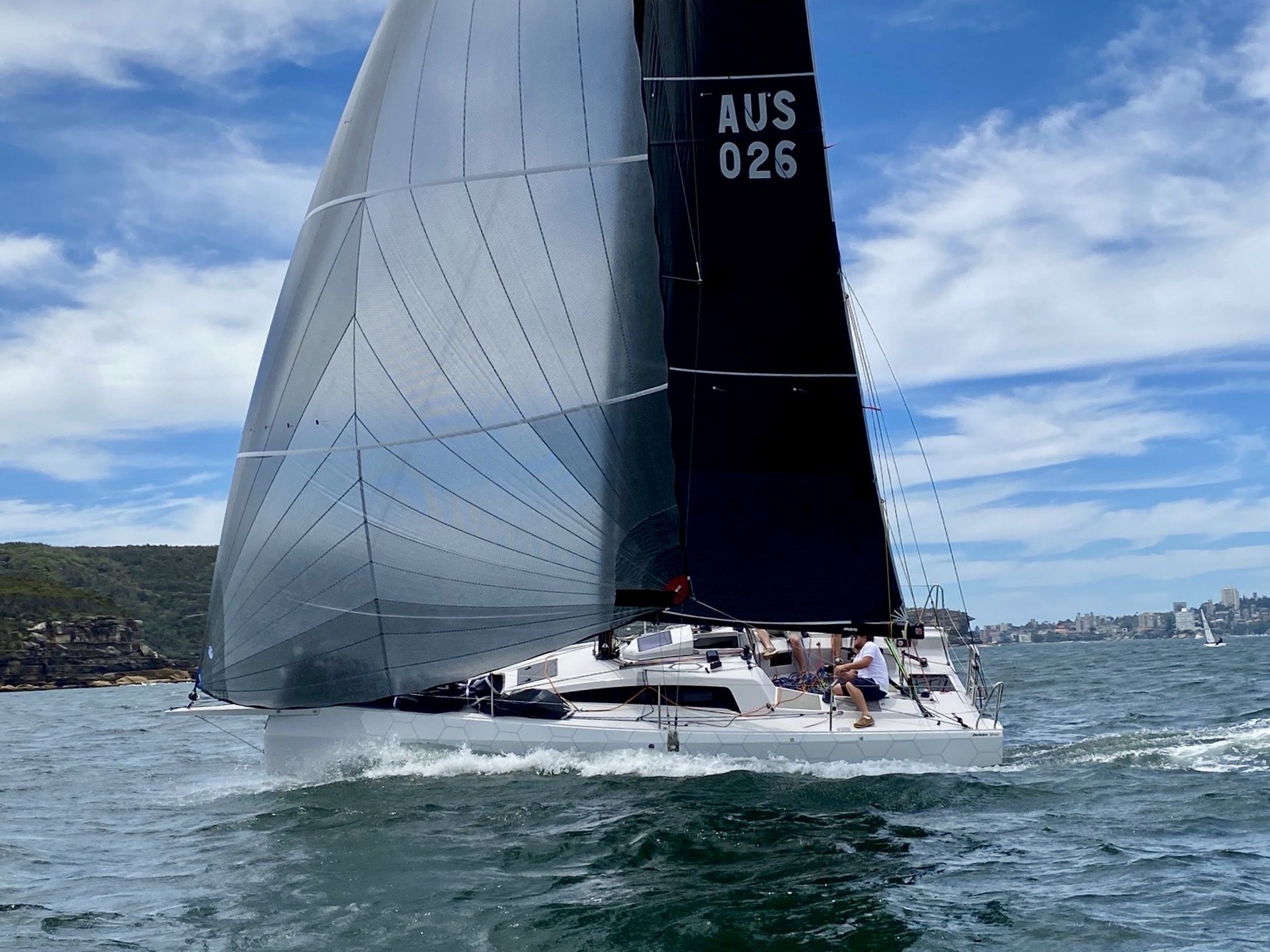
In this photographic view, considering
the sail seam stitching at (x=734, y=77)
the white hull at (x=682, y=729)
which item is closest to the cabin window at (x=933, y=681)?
the white hull at (x=682, y=729)

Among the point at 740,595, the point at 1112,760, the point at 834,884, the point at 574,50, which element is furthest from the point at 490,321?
the point at 1112,760

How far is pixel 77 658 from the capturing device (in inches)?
2603

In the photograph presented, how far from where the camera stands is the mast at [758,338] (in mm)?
12359

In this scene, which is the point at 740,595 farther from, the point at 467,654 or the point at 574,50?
the point at 574,50

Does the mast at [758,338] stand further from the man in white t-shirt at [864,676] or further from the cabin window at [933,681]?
the cabin window at [933,681]

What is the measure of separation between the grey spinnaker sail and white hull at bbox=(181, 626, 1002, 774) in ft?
3.35

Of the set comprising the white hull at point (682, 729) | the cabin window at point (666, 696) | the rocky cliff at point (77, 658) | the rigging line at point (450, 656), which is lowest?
the white hull at point (682, 729)

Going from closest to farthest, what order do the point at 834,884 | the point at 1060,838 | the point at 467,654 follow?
1. the point at 834,884
2. the point at 1060,838
3. the point at 467,654

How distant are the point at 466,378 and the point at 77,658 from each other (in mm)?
63372

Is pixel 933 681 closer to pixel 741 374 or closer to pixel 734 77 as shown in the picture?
pixel 741 374

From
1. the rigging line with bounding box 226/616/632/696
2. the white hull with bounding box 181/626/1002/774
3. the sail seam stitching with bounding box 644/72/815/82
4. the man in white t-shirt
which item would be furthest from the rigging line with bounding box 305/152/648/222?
the man in white t-shirt

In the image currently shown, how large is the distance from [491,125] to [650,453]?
3426mm

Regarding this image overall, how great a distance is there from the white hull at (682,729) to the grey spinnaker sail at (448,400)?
1020mm

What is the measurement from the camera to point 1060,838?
28.9 feet
